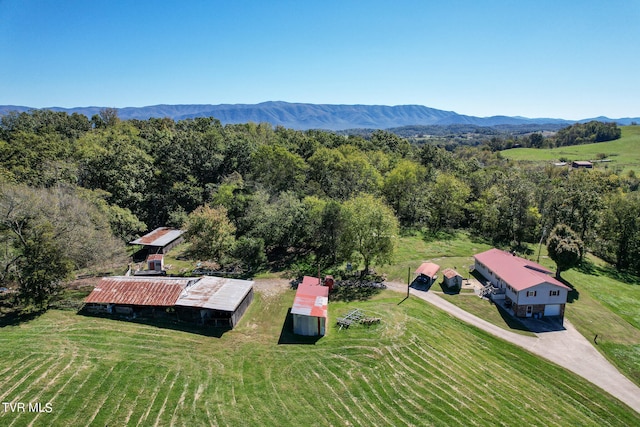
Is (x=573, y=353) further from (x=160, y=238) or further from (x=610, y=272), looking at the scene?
(x=160, y=238)

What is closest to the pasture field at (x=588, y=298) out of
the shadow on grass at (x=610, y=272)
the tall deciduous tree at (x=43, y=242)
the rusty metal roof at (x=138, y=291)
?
the shadow on grass at (x=610, y=272)

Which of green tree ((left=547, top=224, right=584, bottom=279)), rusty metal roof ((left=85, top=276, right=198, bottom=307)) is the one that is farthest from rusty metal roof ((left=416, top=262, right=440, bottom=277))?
rusty metal roof ((left=85, top=276, right=198, bottom=307))

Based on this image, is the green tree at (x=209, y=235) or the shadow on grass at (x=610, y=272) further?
the shadow on grass at (x=610, y=272)

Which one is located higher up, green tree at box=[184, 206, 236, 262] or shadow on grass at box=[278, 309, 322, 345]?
green tree at box=[184, 206, 236, 262]

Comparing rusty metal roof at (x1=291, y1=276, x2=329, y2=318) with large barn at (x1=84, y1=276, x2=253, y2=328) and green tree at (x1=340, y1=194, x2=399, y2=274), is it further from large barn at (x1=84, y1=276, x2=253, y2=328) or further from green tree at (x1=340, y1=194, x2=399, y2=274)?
green tree at (x1=340, y1=194, x2=399, y2=274)

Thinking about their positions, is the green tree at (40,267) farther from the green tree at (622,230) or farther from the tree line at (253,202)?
the green tree at (622,230)

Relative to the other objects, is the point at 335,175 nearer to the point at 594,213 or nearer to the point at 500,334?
the point at 500,334
